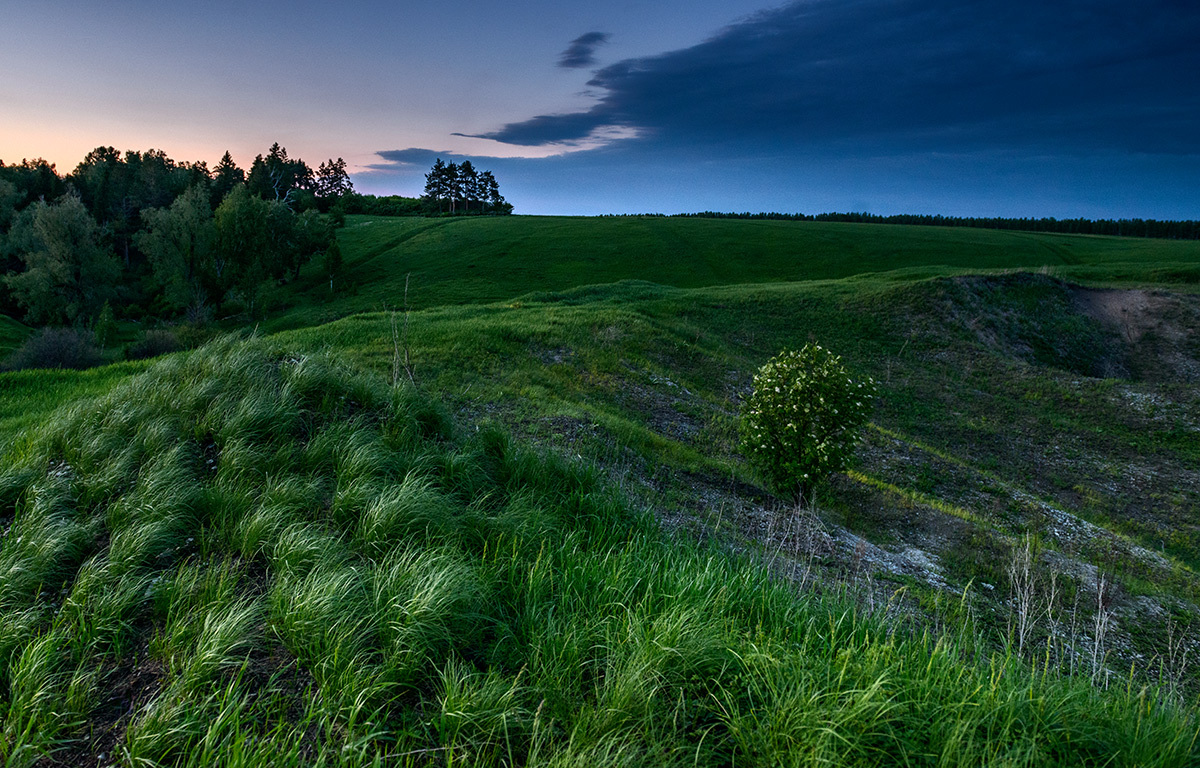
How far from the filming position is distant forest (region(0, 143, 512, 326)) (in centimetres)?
5041

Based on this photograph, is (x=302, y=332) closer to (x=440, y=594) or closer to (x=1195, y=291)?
(x=440, y=594)

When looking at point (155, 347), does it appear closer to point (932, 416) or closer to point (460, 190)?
point (932, 416)

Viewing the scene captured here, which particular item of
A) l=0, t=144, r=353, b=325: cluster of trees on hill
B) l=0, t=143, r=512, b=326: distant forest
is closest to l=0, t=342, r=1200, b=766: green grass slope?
l=0, t=143, r=512, b=326: distant forest

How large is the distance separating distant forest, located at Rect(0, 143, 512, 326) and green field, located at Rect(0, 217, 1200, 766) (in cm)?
4402

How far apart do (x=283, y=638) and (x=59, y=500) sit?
11.4 feet

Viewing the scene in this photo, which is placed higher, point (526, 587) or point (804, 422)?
point (526, 587)

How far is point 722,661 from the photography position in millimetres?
3340

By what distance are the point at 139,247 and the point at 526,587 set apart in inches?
2897

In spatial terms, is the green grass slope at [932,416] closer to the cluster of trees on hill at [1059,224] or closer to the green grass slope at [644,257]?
the green grass slope at [644,257]

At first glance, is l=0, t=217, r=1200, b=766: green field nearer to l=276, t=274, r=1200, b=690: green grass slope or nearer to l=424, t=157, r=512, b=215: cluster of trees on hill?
l=276, t=274, r=1200, b=690: green grass slope

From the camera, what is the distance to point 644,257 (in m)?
59.4

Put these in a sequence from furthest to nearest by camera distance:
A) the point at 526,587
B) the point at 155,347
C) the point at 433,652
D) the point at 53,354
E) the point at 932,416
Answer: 1. the point at 155,347
2. the point at 932,416
3. the point at 53,354
4. the point at 526,587
5. the point at 433,652

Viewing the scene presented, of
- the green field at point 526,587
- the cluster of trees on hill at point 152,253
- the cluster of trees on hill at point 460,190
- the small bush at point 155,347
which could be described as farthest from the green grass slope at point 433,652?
the cluster of trees on hill at point 460,190

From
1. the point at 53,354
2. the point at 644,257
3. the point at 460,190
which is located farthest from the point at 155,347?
the point at 460,190
